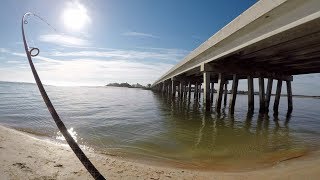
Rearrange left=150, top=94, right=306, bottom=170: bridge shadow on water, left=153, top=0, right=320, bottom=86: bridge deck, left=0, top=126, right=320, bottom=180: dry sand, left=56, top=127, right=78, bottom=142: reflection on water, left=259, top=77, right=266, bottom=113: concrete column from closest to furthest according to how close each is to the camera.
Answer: left=0, top=126, right=320, bottom=180: dry sand < left=150, top=94, right=306, bottom=170: bridge shadow on water < left=153, top=0, right=320, bottom=86: bridge deck < left=56, top=127, right=78, bottom=142: reflection on water < left=259, top=77, right=266, bottom=113: concrete column

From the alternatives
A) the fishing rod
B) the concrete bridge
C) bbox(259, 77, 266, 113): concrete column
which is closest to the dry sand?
the fishing rod

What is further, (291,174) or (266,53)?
(266,53)

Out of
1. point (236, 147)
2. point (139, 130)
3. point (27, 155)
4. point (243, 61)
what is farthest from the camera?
point (243, 61)

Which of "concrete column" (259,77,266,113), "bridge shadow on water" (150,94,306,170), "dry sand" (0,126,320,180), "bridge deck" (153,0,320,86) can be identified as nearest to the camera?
"dry sand" (0,126,320,180)

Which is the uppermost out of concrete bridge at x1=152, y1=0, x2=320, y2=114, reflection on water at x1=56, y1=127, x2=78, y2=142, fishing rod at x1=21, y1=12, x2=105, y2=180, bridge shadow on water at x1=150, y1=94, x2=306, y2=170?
concrete bridge at x1=152, y1=0, x2=320, y2=114

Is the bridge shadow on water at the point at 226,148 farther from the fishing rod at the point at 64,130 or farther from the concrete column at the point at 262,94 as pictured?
the concrete column at the point at 262,94

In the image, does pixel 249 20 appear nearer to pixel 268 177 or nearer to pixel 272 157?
pixel 272 157

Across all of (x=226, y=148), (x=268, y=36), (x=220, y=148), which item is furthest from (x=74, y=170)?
(x=268, y=36)

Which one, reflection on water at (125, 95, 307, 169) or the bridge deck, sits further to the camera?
the bridge deck

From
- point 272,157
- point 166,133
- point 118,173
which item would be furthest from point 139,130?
point 118,173

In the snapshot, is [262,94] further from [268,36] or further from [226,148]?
[226,148]

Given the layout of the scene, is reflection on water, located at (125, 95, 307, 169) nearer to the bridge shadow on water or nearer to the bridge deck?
the bridge shadow on water

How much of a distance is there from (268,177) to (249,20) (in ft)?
17.0

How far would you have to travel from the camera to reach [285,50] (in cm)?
970
